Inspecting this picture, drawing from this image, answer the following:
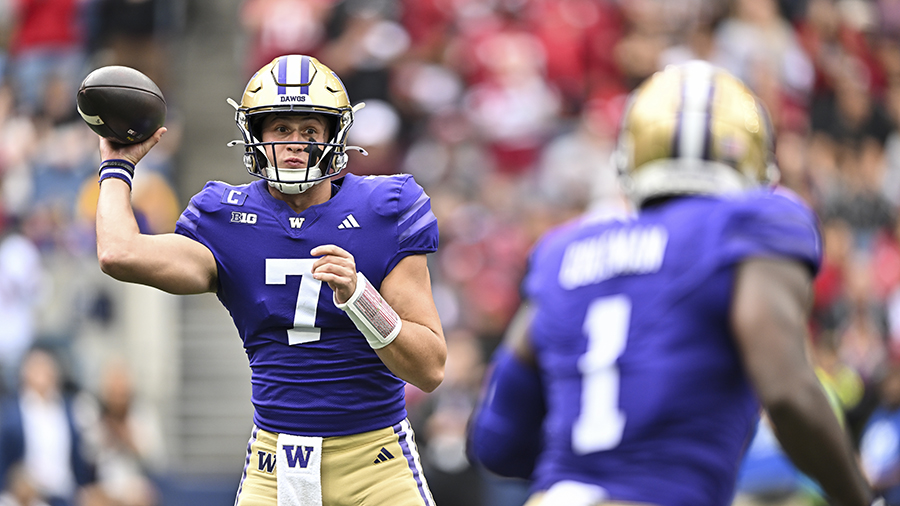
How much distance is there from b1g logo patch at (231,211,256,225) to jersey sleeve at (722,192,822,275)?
211 centimetres

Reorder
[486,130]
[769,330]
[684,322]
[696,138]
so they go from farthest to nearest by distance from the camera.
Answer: [486,130] < [696,138] < [684,322] < [769,330]

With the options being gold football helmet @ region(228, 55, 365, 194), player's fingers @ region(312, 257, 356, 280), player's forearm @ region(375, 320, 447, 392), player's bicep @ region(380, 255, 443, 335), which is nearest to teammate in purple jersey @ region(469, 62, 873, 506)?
player's fingers @ region(312, 257, 356, 280)

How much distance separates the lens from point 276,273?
426cm

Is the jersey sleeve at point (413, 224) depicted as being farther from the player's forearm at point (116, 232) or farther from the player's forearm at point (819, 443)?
the player's forearm at point (819, 443)

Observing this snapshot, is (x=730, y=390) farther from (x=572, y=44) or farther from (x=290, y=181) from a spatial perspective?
(x=572, y=44)

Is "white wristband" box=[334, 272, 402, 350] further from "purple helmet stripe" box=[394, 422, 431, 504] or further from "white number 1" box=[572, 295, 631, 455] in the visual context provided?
"white number 1" box=[572, 295, 631, 455]

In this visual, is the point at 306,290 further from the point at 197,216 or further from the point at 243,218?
the point at 197,216

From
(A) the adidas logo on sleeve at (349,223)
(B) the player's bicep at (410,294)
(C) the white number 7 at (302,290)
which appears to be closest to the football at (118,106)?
(C) the white number 7 at (302,290)

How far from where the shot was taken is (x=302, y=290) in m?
4.23

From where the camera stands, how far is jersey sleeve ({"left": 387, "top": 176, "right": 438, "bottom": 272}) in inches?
169

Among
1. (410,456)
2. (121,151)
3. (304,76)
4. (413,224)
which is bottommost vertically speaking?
(410,456)

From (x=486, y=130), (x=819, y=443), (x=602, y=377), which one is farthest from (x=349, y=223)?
(x=486, y=130)

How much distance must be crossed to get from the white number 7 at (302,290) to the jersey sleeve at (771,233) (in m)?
1.91

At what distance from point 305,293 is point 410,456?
2.24 ft
